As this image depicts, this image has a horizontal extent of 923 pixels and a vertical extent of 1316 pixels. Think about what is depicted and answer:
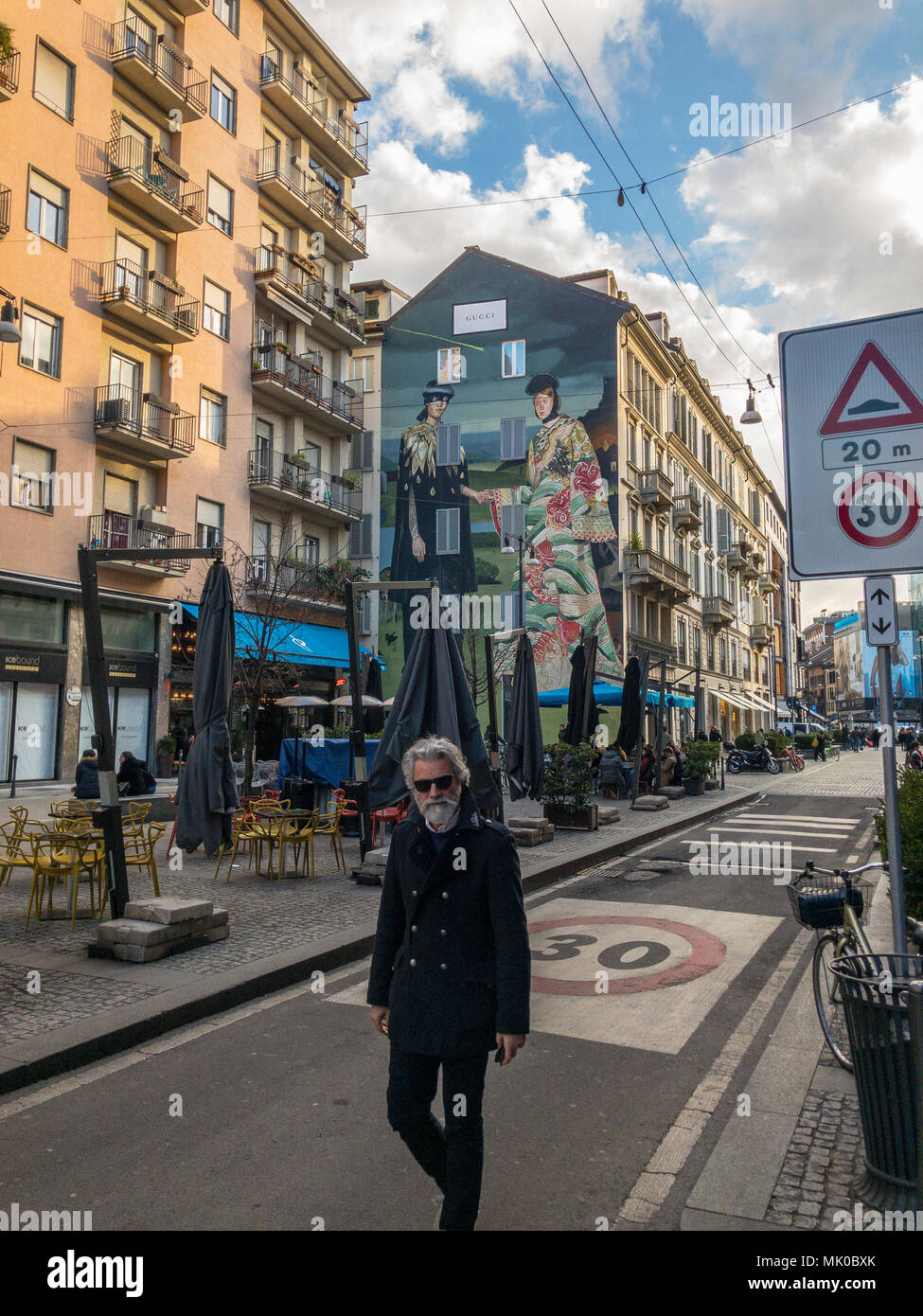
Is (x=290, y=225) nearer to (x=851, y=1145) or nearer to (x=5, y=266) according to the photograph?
(x=5, y=266)

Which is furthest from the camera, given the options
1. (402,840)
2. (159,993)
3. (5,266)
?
(5,266)

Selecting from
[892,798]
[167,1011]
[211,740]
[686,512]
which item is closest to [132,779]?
[211,740]

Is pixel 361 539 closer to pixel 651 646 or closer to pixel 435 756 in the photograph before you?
pixel 651 646

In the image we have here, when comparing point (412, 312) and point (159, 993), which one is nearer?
point (159, 993)

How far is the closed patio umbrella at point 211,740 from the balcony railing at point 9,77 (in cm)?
1836

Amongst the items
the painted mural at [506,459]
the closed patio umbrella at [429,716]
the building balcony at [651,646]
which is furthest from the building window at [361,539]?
the closed patio umbrella at [429,716]

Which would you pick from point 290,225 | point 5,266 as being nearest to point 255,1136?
point 5,266

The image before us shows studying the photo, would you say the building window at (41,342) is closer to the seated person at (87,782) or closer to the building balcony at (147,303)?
the building balcony at (147,303)

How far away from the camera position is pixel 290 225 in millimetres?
33594

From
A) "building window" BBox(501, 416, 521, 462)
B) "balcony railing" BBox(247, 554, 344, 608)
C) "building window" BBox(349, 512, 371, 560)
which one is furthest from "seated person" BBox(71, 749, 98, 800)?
"building window" BBox(501, 416, 521, 462)

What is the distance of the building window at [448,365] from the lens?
1628 inches

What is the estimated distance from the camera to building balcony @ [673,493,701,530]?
157 feet

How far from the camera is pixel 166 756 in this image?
25.5m
